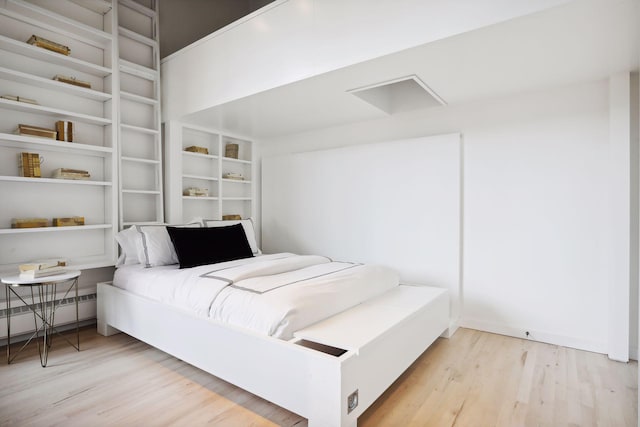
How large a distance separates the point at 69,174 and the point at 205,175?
4.78ft

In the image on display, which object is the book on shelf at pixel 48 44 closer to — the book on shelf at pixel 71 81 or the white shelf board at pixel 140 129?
the book on shelf at pixel 71 81

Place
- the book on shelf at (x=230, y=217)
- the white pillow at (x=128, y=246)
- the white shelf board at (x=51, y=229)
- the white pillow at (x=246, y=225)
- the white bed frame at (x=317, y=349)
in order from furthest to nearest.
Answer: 1. the book on shelf at (x=230, y=217)
2. the white pillow at (x=246, y=225)
3. the white pillow at (x=128, y=246)
4. the white shelf board at (x=51, y=229)
5. the white bed frame at (x=317, y=349)

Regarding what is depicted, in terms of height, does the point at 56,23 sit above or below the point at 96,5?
below

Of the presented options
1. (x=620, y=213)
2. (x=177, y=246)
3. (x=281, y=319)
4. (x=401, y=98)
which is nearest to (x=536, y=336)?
(x=620, y=213)

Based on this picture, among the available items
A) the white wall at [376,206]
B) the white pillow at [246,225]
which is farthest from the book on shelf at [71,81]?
the white wall at [376,206]

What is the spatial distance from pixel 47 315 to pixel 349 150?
3076mm

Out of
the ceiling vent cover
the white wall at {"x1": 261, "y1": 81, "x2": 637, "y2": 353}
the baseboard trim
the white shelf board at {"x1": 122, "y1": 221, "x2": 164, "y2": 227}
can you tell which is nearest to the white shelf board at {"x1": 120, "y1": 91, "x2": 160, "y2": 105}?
the white shelf board at {"x1": 122, "y1": 221, "x2": 164, "y2": 227}

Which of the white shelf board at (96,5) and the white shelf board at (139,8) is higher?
the white shelf board at (139,8)

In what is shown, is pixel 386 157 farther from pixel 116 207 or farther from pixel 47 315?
pixel 47 315

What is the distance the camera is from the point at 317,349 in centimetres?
191

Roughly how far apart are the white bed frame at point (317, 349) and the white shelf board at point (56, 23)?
2.20 meters

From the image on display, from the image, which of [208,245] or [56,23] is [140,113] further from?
[208,245]

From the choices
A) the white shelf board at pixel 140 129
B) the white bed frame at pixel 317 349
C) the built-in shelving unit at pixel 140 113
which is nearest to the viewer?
the white bed frame at pixel 317 349

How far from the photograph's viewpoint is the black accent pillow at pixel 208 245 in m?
2.79
